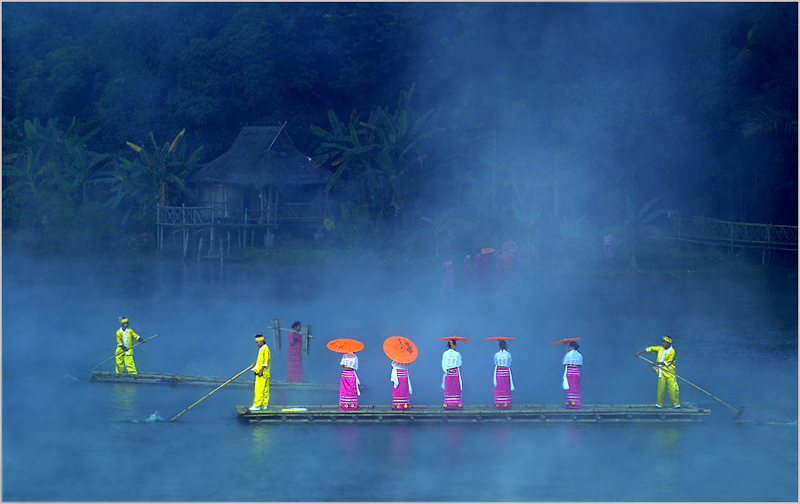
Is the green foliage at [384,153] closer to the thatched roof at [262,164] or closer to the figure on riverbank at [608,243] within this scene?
the thatched roof at [262,164]

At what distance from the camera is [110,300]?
80.6ft

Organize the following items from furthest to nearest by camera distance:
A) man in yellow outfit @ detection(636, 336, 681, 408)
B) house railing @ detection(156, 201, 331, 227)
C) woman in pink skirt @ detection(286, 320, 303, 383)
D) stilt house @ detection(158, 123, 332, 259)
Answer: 1. stilt house @ detection(158, 123, 332, 259)
2. house railing @ detection(156, 201, 331, 227)
3. woman in pink skirt @ detection(286, 320, 303, 383)
4. man in yellow outfit @ detection(636, 336, 681, 408)

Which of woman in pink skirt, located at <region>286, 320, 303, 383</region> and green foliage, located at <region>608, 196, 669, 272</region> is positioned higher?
green foliage, located at <region>608, 196, 669, 272</region>

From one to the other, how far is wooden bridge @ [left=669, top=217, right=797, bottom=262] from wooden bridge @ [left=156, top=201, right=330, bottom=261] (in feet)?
45.6

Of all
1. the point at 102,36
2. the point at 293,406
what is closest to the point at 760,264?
the point at 293,406

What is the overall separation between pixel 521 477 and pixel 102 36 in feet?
129

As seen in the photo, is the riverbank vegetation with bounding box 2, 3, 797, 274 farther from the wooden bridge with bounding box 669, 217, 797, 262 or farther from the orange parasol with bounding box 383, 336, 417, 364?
the orange parasol with bounding box 383, 336, 417, 364

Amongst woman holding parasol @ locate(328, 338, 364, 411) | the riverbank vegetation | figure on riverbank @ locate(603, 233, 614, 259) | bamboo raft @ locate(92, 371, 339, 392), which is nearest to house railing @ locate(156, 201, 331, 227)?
the riverbank vegetation

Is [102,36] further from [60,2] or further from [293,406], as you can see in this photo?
[293,406]

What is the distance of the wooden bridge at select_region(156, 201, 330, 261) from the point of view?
34.0 metres

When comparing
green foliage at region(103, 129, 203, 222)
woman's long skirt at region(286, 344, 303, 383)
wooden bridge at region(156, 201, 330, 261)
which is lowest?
woman's long skirt at region(286, 344, 303, 383)

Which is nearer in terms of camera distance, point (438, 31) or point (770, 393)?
point (770, 393)

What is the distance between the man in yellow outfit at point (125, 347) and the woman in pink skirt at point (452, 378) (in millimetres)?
5717

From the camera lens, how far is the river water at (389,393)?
36.5ft
